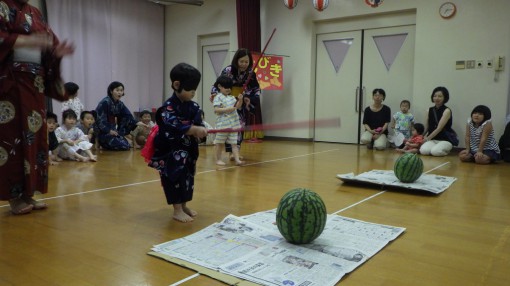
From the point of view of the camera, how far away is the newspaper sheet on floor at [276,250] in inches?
60.8

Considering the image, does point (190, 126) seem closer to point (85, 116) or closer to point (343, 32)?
point (85, 116)

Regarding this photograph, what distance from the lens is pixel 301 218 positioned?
181cm

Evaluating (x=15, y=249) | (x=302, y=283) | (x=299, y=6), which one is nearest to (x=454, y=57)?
(x=299, y=6)

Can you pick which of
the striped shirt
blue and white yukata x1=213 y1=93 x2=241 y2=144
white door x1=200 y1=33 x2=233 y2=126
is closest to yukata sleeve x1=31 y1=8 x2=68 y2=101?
blue and white yukata x1=213 y1=93 x2=241 y2=144

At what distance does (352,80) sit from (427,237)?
212 inches

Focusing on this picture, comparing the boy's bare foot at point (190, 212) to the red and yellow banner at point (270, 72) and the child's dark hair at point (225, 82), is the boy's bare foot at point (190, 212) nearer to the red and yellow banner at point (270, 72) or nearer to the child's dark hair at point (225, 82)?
the child's dark hair at point (225, 82)

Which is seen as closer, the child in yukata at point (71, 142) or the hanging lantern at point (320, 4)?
the child in yukata at point (71, 142)

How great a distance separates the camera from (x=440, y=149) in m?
5.48

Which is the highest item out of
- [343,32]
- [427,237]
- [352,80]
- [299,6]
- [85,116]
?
[299,6]

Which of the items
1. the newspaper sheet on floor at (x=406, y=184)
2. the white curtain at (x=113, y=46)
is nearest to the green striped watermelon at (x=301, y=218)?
the newspaper sheet on floor at (x=406, y=184)

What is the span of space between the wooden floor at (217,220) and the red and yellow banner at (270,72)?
3192mm

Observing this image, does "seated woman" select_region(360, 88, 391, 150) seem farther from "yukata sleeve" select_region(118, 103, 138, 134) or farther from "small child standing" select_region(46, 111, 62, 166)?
"small child standing" select_region(46, 111, 62, 166)

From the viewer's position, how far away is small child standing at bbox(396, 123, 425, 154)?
5.86 m

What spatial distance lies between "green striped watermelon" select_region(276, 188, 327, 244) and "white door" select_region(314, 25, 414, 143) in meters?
5.30
